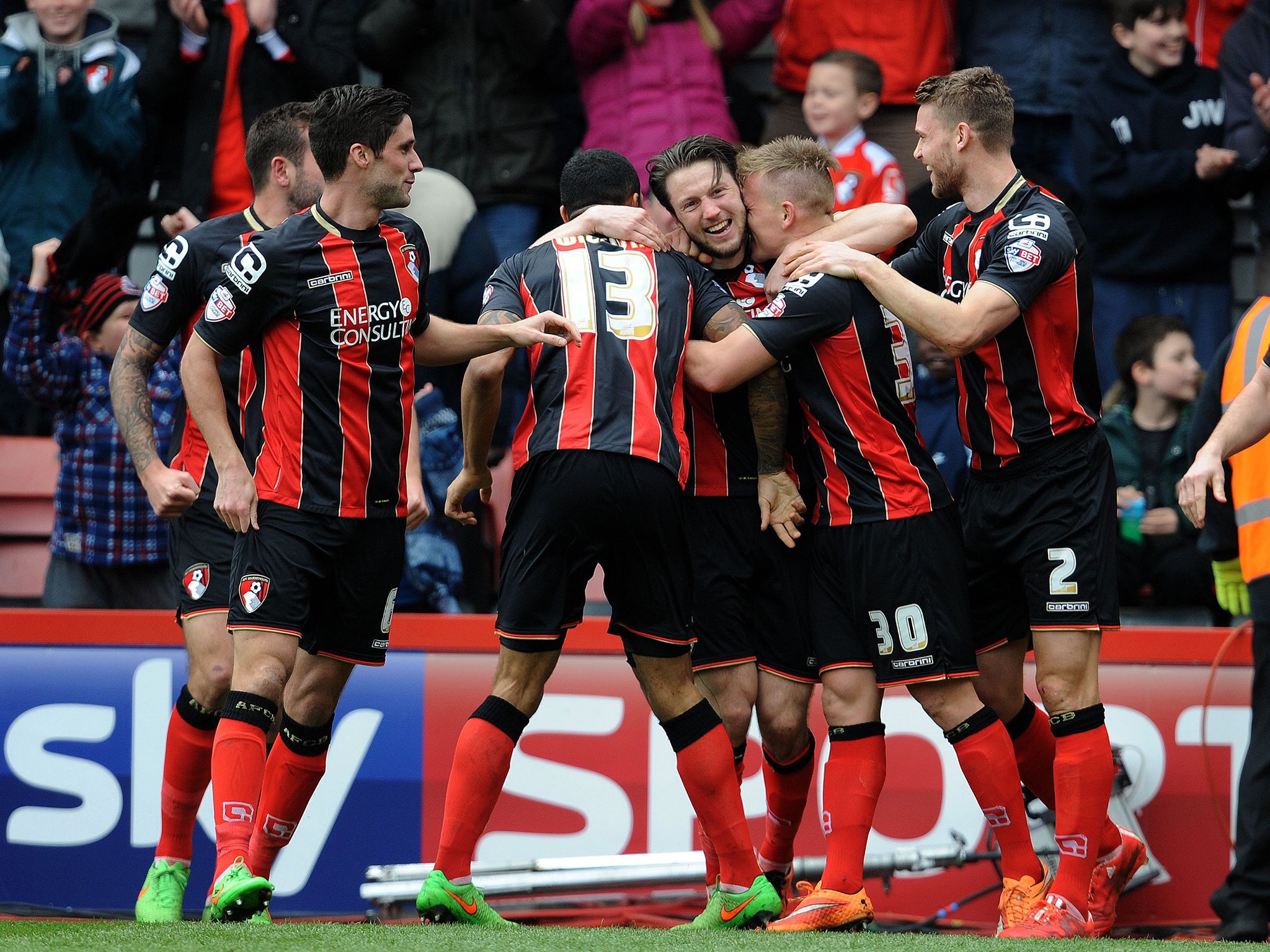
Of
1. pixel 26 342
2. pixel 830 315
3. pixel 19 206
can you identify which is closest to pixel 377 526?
pixel 830 315

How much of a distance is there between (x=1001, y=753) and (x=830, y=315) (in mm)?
1417

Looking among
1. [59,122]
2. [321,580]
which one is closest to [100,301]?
[59,122]

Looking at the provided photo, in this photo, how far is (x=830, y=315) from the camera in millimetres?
4648

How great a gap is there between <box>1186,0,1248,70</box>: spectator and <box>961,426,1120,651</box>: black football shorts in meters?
4.98

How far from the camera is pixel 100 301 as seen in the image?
6.87 m

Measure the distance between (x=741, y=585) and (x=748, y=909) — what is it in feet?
3.45

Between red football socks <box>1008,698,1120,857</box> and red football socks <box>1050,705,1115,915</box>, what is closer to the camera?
red football socks <box>1050,705,1115,915</box>

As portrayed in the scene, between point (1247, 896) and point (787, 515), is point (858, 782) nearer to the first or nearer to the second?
point (787, 515)

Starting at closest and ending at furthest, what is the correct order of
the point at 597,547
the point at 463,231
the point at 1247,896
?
the point at 597,547, the point at 1247,896, the point at 463,231

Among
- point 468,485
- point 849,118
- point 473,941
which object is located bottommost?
point 473,941

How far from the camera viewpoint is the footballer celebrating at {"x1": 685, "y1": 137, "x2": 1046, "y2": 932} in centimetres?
462

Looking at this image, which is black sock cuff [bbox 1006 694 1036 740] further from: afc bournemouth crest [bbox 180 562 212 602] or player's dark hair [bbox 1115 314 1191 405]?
afc bournemouth crest [bbox 180 562 212 602]

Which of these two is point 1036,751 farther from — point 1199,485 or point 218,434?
point 218,434

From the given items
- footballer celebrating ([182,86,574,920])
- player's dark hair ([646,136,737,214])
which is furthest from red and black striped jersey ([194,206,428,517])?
player's dark hair ([646,136,737,214])
